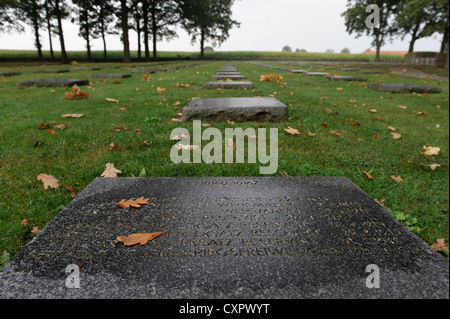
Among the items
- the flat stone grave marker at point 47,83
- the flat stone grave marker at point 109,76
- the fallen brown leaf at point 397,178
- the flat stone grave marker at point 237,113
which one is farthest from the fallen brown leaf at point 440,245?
the flat stone grave marker at point 109,76

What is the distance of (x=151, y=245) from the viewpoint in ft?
4.68

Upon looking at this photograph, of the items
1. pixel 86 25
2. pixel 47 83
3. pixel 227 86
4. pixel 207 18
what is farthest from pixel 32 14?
pixel 227 86

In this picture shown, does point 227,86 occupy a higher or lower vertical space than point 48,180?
higher

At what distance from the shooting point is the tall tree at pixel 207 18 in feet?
82.4

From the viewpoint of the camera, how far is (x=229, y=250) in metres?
1.39

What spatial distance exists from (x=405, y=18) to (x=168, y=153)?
2459 centimetres

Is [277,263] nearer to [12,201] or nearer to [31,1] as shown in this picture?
[12,201]

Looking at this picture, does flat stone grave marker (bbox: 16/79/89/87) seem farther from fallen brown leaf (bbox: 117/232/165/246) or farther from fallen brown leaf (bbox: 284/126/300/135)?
fallen brown leaf (bbox: 117/232/165/246)

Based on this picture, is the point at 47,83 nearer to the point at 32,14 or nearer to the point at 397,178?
the point at 397,178

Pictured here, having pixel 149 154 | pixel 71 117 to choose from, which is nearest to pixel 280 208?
pixel 149 154

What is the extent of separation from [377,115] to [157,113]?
3.83 metres

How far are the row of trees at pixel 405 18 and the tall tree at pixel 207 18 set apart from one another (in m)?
13.2

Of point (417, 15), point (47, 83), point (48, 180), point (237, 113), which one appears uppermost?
point (417, 15)

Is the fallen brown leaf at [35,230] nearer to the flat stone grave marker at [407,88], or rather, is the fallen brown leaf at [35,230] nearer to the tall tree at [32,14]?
the flat stone grave marker at [407,88]
